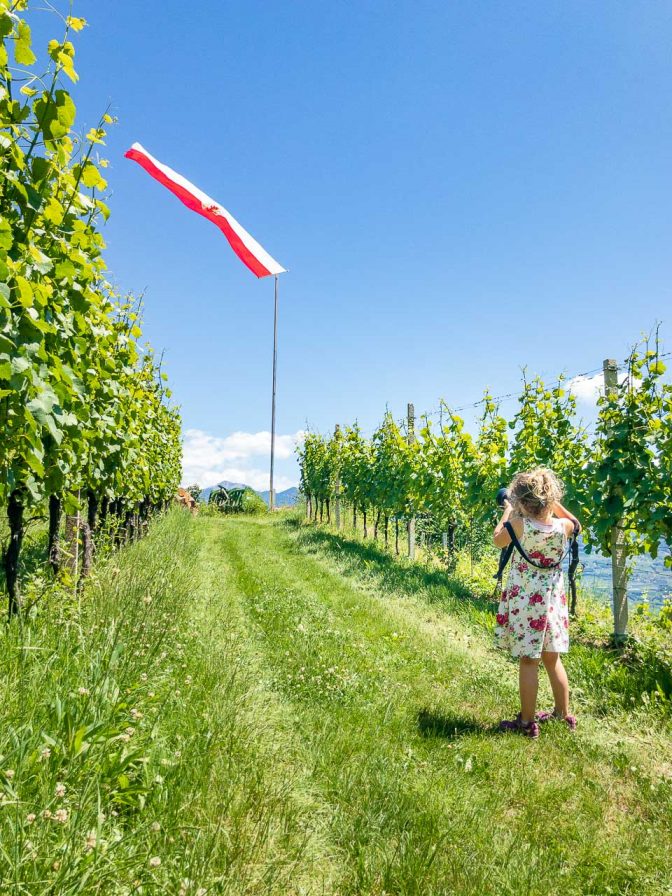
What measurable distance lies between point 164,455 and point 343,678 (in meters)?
7.05

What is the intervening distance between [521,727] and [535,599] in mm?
781

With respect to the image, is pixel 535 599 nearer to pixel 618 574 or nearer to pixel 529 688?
pixel 529 688

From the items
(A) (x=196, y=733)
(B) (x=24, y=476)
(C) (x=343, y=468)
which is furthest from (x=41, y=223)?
(C) (x=343, y=468)

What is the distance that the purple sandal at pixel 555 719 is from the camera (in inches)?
139

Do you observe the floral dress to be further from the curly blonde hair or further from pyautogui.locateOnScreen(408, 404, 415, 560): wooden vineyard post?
pyautogui.locateOnScreen(408, 404, 415, 560): wooden vineyard post

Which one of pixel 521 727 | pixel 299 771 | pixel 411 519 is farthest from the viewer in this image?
pixel 411 519

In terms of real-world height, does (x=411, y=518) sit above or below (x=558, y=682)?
above

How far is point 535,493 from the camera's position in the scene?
371cm

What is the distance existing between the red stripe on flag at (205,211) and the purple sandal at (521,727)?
31.8 feet

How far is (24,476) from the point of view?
314cm

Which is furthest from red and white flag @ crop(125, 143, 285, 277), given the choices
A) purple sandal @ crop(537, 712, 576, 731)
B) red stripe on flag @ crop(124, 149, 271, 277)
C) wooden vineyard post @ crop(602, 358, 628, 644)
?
purple sandal @ crop(537, 712, 576, 731)

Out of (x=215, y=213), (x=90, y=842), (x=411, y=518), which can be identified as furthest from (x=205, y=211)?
(x=90, y=842)

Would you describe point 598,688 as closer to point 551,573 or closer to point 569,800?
point 551,573

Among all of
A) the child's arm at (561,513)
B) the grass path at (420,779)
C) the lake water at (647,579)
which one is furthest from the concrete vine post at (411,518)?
the child's arm at (561,513)
